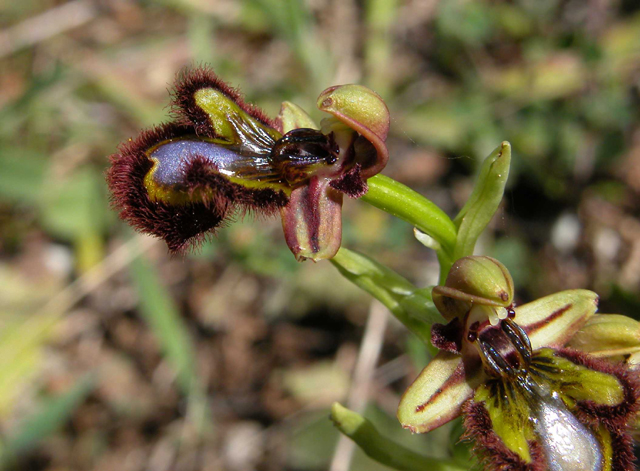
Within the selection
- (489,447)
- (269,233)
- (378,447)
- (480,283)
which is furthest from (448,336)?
(269,233)

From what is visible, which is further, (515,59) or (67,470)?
(515,59)

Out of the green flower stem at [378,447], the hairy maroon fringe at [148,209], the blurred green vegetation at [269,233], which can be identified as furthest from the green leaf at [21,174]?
the green flower stem at [378,447]

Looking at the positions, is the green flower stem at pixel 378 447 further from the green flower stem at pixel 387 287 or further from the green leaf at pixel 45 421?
the green leaf at pixel 45 421

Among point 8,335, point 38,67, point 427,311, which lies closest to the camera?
point 427,311

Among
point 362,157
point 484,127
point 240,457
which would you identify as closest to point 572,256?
point 484,127

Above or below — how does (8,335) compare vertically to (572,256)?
above

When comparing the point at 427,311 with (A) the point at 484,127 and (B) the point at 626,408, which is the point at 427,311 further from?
(A) the point at 484,127
